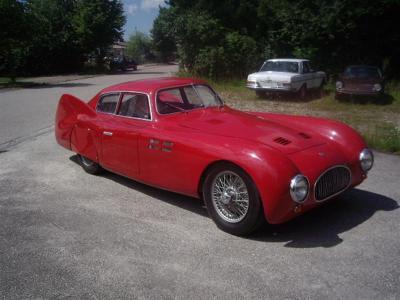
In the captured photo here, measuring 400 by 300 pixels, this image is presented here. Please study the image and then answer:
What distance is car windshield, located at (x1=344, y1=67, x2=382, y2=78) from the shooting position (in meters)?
14.8

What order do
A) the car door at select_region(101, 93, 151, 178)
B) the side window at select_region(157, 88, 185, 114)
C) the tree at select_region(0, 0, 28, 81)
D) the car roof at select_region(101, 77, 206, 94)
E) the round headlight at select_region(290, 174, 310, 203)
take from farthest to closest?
the tree at select_region(0, 0, 28, 81), the car roof at select_region(101, 77, 206, 94), the side window at select_region(157, 88, 185, 114), the car door at select_region(101, 93, 151, 178), the round headlight at select_region(290, 174, 310, 203)

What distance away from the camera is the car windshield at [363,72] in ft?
48.5

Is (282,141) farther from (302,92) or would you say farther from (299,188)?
(302,92)

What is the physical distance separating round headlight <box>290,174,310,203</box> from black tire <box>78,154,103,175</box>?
3304mm

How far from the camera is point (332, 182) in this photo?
421cm

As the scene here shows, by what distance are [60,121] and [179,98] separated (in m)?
2.25

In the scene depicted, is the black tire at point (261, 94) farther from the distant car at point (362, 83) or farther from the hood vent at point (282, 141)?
the hood vent at point (282, 141)

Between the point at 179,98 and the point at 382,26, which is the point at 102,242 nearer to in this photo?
the point at 179,98

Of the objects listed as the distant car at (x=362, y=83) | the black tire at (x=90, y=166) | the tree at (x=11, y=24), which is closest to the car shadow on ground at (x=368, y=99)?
the distant car at (x=362, y=83)

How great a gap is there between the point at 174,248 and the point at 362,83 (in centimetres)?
1251

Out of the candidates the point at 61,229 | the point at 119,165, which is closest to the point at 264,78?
the point at 119,165

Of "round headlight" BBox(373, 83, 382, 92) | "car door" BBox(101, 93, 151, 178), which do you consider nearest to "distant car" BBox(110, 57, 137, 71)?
"round headlight" BBox(373, 83, 382, 92)

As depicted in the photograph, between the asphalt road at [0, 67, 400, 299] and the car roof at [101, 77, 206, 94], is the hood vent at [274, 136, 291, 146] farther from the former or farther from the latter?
the car roof at [101, 77, 206, 94]

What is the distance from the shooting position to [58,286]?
11.0 feet
